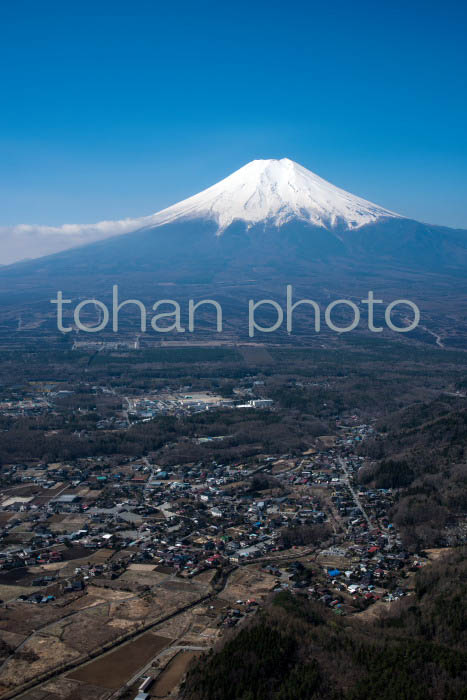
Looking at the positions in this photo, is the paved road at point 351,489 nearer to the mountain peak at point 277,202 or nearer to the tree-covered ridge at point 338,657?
the tree-covered ridge at point 338,657

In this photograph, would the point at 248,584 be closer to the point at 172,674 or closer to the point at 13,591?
the point at 172,674

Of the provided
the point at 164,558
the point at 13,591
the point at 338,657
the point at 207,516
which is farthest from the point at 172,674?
the point at 207,516

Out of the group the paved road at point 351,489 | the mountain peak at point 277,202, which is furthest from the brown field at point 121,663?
the mountain peak at point 277,202

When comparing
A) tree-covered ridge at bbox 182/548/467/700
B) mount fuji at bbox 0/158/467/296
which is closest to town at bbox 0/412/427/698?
tree-covered ridge at bbox 182/548/467/700

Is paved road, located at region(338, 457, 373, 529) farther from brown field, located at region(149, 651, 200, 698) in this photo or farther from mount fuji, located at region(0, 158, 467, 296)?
mount fuji, located at region(0, 158, 467, 296)

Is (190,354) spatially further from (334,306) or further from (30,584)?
(30,584)

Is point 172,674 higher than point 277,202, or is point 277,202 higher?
point 277,202

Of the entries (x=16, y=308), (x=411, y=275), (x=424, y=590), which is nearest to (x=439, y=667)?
(x=424, y=590)
